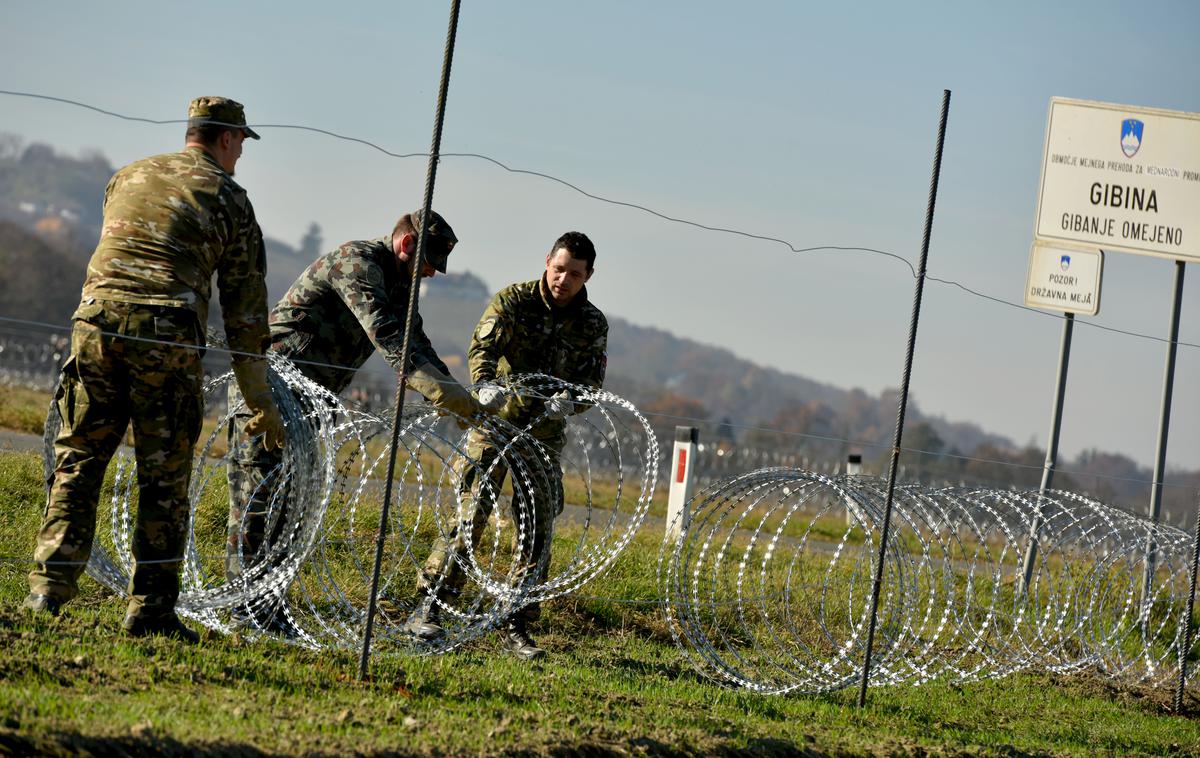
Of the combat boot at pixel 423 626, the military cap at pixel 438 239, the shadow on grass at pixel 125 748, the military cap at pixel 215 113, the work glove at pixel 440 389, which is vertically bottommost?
the shadow on grass at pixel 125 748

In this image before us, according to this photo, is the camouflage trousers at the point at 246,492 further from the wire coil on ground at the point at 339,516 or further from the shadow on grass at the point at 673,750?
the shadow on grass at the point at 673,750

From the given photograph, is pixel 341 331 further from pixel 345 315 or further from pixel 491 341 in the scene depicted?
pixel 491 341

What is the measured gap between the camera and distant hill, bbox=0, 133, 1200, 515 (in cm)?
9875

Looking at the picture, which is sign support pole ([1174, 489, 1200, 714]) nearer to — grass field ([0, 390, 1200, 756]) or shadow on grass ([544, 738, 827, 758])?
grass field ([0, 390, 1200, 756])

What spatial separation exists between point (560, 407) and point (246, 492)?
1653mm

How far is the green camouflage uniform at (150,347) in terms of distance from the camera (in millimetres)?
5184

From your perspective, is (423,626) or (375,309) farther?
(423,626)

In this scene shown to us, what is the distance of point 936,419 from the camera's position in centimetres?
18038

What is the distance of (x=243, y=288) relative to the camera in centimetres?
550

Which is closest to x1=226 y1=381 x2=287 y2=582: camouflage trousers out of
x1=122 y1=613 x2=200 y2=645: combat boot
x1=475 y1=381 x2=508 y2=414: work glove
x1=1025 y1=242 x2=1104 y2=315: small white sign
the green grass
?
the green grass

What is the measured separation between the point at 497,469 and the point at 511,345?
27.0 inches

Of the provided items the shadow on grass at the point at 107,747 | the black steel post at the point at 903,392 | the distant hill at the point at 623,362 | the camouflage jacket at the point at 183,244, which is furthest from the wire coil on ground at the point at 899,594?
the distant hill at the point at 623,362

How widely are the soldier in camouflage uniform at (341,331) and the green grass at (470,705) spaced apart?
0.66 meters

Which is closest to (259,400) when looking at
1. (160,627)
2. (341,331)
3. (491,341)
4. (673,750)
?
(341,331)
